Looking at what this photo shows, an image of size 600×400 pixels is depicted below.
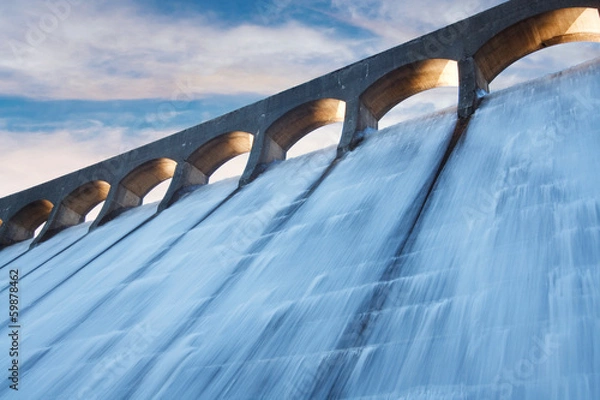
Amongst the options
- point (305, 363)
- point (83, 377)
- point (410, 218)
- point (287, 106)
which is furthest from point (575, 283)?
point (287, 106)

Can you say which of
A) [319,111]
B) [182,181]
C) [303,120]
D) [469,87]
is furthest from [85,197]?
[469,87]

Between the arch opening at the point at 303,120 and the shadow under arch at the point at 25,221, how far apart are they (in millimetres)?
7175

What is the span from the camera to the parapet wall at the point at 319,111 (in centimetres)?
1023

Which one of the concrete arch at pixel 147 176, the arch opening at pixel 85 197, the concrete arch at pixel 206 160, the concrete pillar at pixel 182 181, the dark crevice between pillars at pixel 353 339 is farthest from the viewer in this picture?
the arch opening at pixel 85 197

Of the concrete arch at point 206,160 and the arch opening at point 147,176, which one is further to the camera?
the arch opening at point 147,176

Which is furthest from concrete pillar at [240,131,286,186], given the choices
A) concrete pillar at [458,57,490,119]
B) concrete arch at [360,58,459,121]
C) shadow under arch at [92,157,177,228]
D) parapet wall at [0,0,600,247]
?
concrete pillar at [458,57,490,119]

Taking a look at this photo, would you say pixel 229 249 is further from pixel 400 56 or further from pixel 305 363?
pixel 400 56

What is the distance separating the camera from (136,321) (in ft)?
23.7

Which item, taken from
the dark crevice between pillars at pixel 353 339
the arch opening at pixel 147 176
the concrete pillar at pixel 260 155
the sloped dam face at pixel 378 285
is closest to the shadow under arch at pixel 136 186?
the arch opening at pixel 147 176

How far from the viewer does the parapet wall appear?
33.6 feet

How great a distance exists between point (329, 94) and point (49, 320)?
249 inches

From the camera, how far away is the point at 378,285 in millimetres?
5703

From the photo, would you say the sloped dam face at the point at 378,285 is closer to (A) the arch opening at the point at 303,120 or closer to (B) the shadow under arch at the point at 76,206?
(A) the arch opening at the point at 303,120

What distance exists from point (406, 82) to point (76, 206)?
912cm
